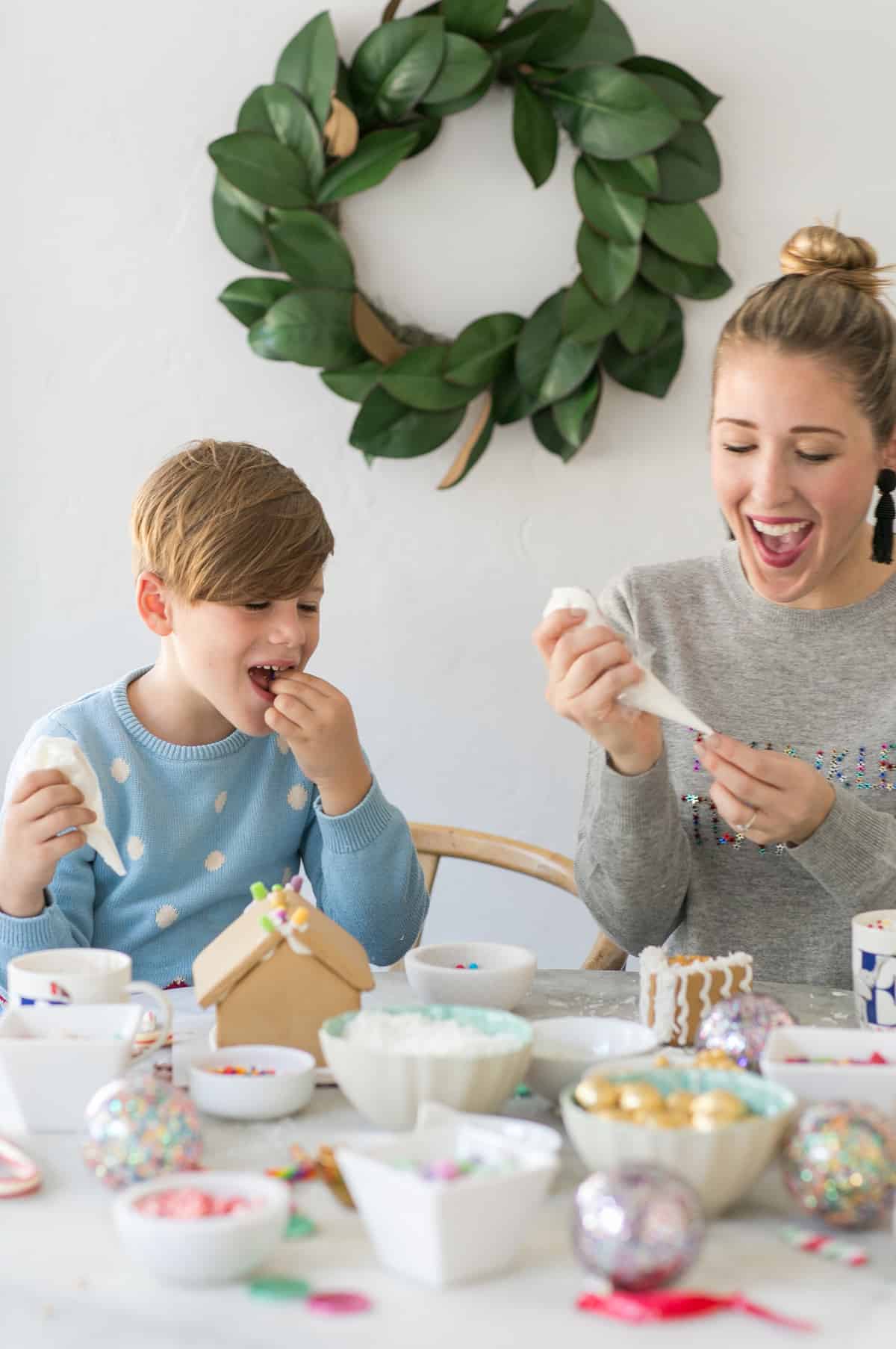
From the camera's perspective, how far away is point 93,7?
7.11 feet

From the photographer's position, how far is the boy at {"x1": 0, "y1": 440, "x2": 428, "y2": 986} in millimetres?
1376

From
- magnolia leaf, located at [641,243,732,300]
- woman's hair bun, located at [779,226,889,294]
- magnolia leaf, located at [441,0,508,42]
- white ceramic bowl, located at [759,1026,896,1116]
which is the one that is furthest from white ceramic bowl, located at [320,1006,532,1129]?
magnolia leaf, located at [441,0,508,42]

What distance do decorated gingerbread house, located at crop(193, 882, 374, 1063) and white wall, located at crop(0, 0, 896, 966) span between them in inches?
52.5

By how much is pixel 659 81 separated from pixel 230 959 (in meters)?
1.65

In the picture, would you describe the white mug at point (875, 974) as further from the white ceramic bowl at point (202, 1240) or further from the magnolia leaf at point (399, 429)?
the magnolia leaf at point (399, 429)

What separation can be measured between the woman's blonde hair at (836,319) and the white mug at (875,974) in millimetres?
579

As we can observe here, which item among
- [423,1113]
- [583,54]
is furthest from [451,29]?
[423,1113]

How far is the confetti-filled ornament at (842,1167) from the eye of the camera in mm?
688

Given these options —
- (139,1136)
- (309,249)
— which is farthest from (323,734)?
(309,249)

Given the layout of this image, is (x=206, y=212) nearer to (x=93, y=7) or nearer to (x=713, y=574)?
(x=93, y=7)

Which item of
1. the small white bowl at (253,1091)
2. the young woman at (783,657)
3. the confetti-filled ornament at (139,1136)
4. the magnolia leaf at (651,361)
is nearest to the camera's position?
the confetti-filled ornament at (139,1136)

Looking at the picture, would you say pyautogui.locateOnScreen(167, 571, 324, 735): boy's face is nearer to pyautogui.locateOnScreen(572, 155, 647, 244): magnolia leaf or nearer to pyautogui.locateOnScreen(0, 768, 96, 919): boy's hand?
pyautogui.locateOnScreen(0, 768, 96, 919): boy's hand

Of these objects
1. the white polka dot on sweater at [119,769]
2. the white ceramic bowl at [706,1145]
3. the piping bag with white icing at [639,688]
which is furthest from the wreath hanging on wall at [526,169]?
the white ceramic bowl at [706,1145]

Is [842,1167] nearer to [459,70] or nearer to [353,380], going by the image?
[353,380]
